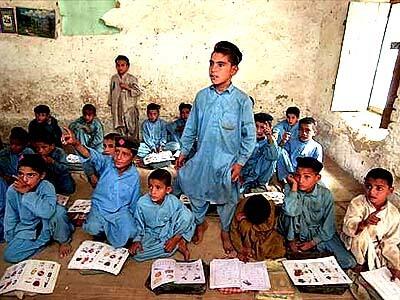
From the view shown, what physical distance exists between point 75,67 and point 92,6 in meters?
0.85

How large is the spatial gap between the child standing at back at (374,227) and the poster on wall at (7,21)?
15.3 feet

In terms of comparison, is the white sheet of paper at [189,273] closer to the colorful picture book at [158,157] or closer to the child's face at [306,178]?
the child's face at [306,178]

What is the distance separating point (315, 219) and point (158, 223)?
3.81 ft

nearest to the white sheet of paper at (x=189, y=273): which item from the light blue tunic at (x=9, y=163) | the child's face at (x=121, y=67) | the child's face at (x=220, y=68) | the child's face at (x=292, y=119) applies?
the child's face at (x=220, y=68)

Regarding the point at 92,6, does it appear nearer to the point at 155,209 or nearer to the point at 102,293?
the point at 155,209

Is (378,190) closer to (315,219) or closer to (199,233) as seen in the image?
(315,219)

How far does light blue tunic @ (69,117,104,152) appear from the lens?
4.60 m

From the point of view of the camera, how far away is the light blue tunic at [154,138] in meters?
4.91

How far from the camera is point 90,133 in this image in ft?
15.3

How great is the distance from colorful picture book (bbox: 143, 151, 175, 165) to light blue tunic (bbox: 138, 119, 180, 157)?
18 centimetres

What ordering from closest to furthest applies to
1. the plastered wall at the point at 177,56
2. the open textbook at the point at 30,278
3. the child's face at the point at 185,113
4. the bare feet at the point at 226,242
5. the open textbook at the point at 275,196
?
the open textbook at the point at 30,278 < the bare feet at the point at 226,242 < the open textbook at the point at 275,196 < the child's face at the point at 185,113 < the plastered wall at the point at 177,56

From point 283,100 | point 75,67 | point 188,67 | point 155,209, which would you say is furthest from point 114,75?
point 155,209

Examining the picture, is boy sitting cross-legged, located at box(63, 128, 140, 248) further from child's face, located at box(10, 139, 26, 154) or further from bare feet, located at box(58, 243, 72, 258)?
child's face, located at box(10, 139, 26, 154)

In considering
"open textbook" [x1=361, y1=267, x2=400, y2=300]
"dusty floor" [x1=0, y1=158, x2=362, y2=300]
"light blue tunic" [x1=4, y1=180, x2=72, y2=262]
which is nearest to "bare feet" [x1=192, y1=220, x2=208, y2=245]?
"dusty floor" [x1=0, y1=158, x2=362, y2=300]
